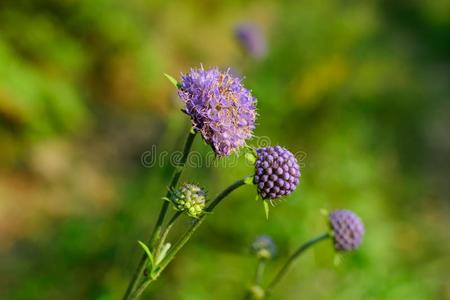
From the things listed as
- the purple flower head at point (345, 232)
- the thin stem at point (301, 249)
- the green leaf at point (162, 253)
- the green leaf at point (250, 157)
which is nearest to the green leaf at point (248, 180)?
the green leaf at point (250, 157)

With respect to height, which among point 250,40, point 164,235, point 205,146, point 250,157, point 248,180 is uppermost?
point 250,40

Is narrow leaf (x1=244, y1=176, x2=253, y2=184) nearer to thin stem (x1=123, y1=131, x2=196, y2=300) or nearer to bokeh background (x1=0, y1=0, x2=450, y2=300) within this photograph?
thin stem (x1=123, y1=131, x2=196, y2=300)

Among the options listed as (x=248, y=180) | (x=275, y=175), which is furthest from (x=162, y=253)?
(x=275, y=175)

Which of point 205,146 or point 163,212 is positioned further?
point 205,146

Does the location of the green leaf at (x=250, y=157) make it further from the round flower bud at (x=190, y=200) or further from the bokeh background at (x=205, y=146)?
the bokeh background at (x=205, y=146)

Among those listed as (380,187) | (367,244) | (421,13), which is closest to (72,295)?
(367,244)

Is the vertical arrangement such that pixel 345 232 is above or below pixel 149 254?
above

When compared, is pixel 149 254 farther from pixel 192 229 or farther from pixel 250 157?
pixel 250 157
